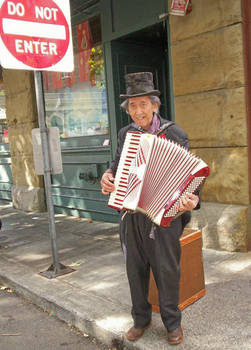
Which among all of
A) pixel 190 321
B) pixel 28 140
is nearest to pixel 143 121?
pixel 190 321

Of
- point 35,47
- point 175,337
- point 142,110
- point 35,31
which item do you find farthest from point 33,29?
point 175,337

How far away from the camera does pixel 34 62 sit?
4.06 meters

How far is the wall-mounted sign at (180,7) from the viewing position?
464 cm

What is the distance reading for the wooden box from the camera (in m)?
3.22

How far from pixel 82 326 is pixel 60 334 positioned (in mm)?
201

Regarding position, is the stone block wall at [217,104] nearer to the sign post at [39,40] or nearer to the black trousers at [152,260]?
the sign post at [39,40]

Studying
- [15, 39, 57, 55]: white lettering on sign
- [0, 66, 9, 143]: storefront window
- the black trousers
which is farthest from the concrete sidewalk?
[0, 66, 9, 143]: storefront window

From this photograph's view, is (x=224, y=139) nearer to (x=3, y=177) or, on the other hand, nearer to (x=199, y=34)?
(x=199, y=34)

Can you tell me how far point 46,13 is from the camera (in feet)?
13.5

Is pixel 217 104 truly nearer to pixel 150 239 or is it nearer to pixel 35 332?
pixel 150 239

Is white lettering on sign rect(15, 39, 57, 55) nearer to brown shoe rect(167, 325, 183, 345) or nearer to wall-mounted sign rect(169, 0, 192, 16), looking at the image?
wall-mounted sign rect(169, 0, 192, 16)

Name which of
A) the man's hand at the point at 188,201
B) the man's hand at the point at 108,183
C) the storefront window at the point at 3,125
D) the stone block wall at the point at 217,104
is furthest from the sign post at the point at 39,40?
the storefront window at the point at 3,125

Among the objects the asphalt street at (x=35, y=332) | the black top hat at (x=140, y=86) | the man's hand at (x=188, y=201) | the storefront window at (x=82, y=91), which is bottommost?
the asphalt street at (x=35, y=332)

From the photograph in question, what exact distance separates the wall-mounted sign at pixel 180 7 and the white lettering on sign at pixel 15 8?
5.92 feet
